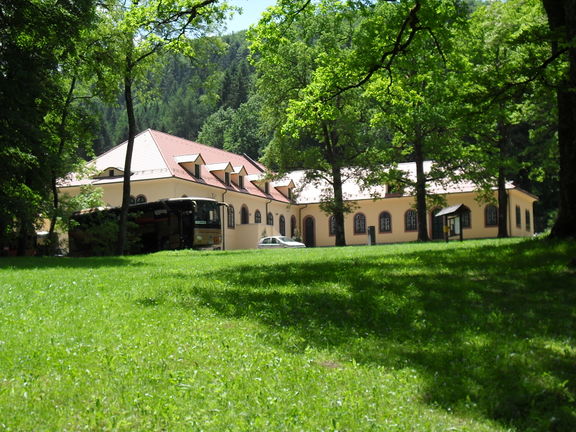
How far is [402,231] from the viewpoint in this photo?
59.0 meters

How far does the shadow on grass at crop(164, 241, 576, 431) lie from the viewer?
6285 millimetres

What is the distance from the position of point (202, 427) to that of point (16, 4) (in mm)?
23296

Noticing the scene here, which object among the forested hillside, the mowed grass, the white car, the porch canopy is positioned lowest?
the mowed grass

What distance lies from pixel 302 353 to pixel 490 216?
171ft

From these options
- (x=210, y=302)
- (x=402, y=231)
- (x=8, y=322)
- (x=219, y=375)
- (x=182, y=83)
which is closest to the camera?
(x=219, y=375)

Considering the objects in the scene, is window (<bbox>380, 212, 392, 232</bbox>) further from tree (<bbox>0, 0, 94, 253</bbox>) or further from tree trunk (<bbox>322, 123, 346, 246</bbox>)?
tree (<bbox>0, 0, 94, 253</bbox>)

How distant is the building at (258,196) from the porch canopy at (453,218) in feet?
47.4

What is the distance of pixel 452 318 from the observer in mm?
8961

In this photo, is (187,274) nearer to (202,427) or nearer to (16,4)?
(202,427)

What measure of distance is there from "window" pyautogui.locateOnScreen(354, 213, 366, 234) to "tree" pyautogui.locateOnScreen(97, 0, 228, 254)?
33804 mm

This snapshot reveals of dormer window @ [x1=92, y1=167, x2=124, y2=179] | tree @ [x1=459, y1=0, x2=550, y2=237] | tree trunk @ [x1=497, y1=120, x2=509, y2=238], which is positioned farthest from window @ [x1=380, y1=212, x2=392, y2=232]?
dormer window @ [x1=92, y1=167, x2=124, y2=179]

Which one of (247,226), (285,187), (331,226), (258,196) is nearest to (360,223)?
(331,226)

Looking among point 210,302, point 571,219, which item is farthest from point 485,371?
point 571,219

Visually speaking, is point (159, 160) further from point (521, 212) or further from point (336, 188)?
point (521, 212)
